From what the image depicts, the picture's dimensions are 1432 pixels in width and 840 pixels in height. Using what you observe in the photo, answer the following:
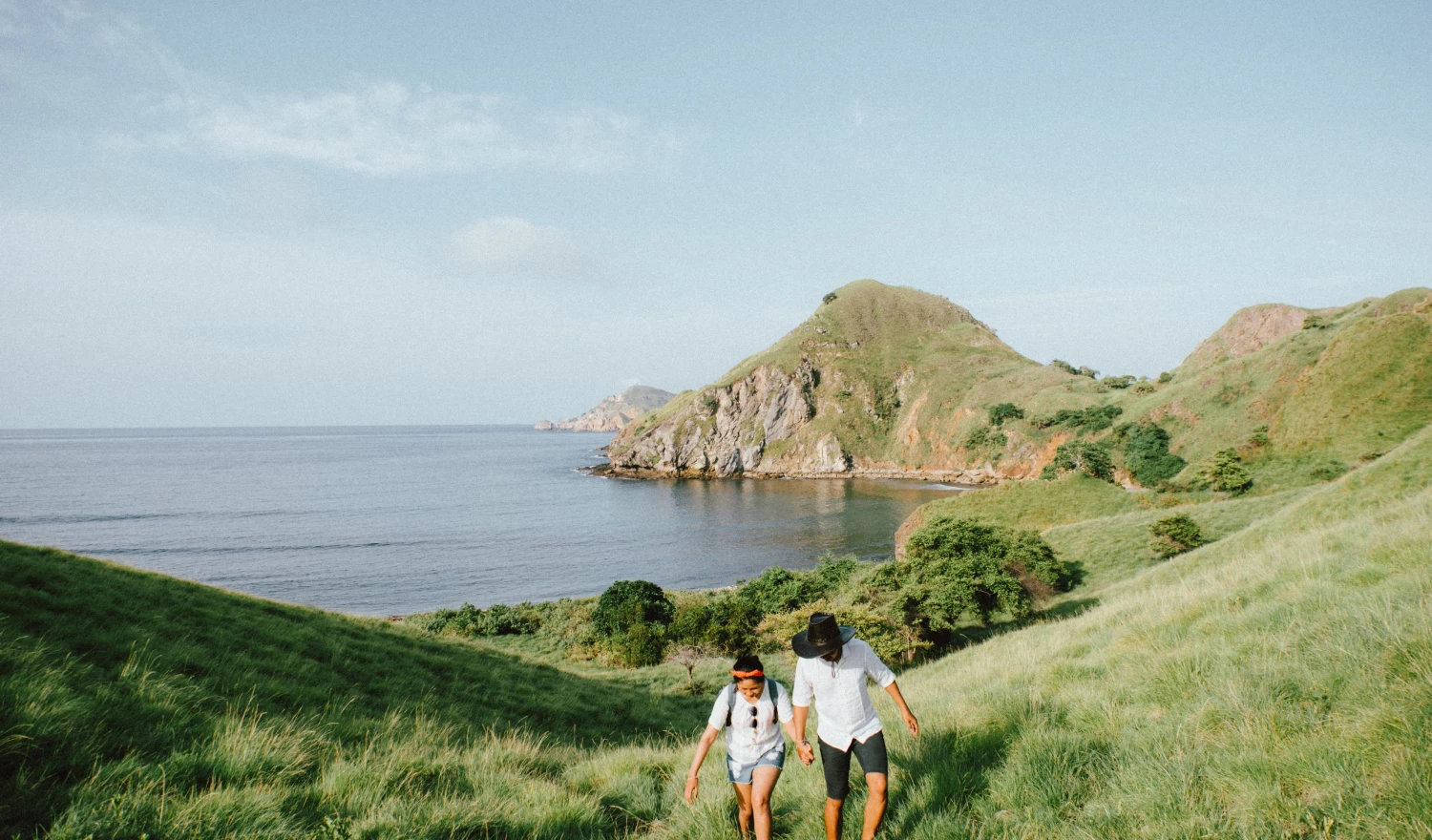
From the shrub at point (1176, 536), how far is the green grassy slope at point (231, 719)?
988 inches

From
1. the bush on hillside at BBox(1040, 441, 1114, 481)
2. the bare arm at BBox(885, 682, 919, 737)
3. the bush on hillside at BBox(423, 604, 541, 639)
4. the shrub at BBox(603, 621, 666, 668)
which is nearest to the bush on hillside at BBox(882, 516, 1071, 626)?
the shrub at BBox(603, 621, 666, 668)

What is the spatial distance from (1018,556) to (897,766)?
2439 cm

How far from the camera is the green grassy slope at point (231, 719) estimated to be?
495 cm

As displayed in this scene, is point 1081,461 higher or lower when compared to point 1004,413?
lower

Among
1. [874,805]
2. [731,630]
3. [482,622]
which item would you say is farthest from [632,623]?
[874,805]

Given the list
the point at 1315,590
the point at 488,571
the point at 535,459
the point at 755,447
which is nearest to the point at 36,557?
the point at 1315,590

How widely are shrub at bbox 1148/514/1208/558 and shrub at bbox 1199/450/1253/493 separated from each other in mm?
16776

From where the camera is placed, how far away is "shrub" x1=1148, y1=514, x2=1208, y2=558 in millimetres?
27072

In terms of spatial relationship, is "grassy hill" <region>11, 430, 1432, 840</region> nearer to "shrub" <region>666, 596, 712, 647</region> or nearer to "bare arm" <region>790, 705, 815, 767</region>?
"bare arm" <region>790, 705, 815, 767</region>

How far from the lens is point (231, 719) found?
22.4ft

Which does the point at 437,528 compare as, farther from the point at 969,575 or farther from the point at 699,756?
the point at 699,756

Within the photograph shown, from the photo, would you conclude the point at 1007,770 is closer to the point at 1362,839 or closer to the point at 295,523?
the point at 1362,839

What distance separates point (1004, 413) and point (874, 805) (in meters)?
105

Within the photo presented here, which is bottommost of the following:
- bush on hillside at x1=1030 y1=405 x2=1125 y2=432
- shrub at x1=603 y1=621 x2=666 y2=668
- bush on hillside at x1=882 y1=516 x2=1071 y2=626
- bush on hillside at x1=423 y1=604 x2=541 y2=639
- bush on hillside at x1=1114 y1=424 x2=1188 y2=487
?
bush on hillside at x1=423 y1=604 x2=541 y2=639
